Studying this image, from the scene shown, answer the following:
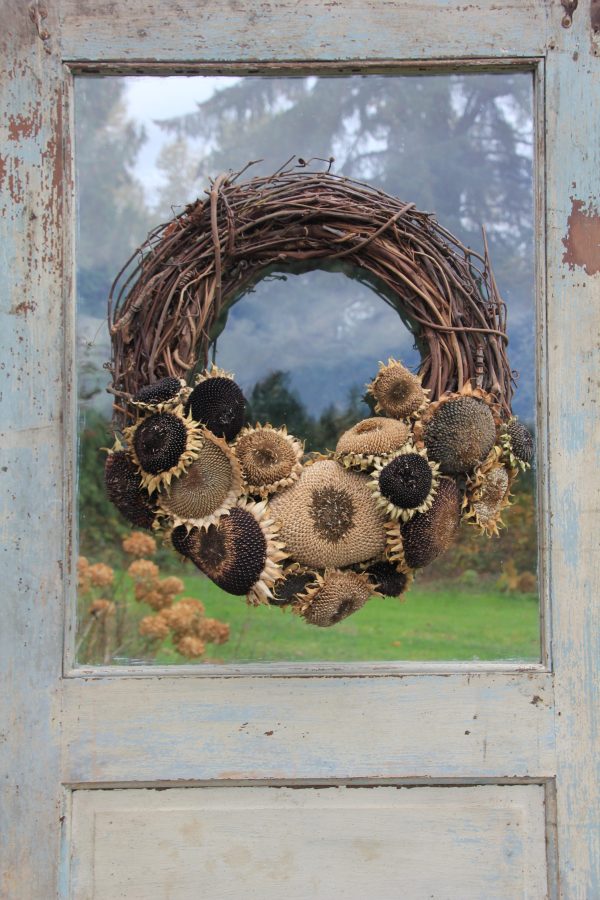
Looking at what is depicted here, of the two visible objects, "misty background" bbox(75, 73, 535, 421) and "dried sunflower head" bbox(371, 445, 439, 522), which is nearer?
"dried sunflower head" bbox(371, 445, 439, 522)

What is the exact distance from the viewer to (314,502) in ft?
3.75

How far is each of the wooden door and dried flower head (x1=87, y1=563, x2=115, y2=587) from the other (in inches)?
8.0

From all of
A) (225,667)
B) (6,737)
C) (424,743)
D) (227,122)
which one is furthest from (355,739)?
(227,122)

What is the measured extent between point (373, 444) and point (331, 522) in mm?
128

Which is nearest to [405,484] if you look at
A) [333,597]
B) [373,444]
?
[373,444]

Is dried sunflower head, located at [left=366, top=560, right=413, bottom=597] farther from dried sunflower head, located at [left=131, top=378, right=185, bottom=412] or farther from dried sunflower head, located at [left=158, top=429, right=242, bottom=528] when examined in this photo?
dried sunflower head, located at [left=131, top=378, right=185, bottom=412]

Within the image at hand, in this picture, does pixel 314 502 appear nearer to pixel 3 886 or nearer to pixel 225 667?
pixel 225 667

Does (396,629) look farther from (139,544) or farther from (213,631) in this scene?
(139,544)

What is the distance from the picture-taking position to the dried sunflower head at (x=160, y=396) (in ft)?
3.69

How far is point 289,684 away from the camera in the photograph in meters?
1.16

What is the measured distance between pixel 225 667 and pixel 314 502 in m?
0.29

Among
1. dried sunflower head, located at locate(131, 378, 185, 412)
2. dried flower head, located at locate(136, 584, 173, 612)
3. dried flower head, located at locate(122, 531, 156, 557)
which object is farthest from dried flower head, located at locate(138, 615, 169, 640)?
dried sunflower head, located at locate(131, 378, 185, 412)

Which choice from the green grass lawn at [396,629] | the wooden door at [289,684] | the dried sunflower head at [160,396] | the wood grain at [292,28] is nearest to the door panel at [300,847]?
the wooden door at [289,684]

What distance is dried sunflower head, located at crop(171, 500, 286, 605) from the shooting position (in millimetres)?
1106
